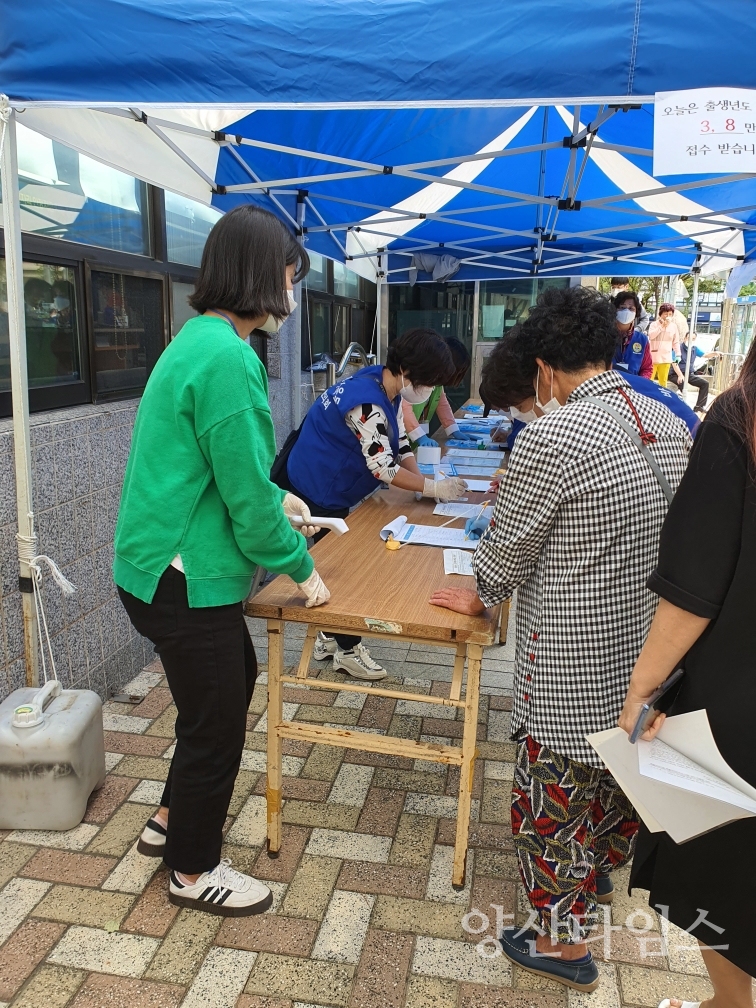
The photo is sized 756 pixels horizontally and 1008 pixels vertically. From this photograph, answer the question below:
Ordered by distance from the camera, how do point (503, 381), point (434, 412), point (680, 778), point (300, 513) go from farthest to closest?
point (434, 412)
point (503, 381)
point (300, 513)
point (680, 778)

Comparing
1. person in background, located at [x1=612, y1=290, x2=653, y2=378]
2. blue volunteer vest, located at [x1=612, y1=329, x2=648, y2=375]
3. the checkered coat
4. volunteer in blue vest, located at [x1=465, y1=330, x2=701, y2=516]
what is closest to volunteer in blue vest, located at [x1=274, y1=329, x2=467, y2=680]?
volunteer in blue vest, located at [x1=465, y1=330, x2=701, y2=516]

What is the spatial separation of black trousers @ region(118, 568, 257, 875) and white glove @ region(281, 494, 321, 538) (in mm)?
431

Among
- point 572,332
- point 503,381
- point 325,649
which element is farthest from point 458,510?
point 572,332

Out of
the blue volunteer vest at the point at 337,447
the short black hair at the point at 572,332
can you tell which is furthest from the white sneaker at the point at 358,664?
the short black hair at the point at 572,332

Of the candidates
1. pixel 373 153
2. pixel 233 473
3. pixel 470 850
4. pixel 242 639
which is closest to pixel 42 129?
pixel 233 473

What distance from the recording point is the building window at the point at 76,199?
102 inches

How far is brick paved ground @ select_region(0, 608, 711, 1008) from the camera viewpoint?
1681mm

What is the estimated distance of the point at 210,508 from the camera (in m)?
1.62

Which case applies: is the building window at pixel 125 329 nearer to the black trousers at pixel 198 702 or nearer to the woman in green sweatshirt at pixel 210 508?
the woman in green sweatshirt at pixel 210 508

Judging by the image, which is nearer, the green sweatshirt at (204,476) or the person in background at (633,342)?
the green sweatshirt at (204,476)

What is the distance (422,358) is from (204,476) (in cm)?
149

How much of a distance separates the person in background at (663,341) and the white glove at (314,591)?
10.0 m

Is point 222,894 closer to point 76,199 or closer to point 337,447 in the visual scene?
point 337,447

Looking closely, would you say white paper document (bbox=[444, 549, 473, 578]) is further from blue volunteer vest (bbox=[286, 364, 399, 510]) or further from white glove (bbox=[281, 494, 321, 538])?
blue volunteer vest (bbox=[286, 364, 399, 510])
